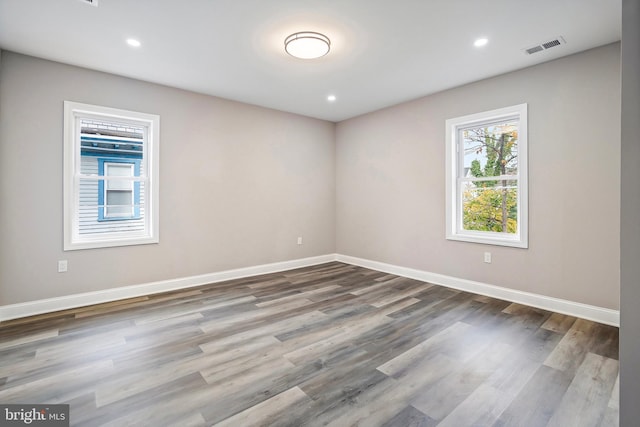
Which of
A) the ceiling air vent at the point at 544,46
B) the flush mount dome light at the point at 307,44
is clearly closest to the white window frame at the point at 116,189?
the flush mount dome light at the point at 307,44

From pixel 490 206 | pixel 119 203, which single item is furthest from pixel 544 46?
pixel 119 203

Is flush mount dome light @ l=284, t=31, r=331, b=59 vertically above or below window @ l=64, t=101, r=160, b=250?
above

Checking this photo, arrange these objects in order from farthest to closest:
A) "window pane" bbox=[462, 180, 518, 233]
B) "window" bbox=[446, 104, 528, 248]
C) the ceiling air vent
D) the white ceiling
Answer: "window pane" bbox=[462, 180, 518, 233], "window" bbox=[446, 104, 528, 248], the ceiling air vent, the white ceiling

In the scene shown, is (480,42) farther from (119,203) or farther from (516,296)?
(119,203)

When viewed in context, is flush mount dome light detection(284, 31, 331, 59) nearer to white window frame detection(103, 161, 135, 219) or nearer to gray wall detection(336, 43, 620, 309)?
gray wall detection(336, 43, 620, 309)

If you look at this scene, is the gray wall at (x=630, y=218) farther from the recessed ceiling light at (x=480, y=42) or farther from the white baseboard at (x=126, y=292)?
the white baseboard at (x=126, y=292)

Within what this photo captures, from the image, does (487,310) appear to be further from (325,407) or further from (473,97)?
(473,97)

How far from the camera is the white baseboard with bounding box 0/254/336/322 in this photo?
10.3 feet

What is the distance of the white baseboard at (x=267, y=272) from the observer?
306 centimetres

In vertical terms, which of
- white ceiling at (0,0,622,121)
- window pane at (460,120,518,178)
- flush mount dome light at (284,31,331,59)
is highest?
white ceiling at (0,0,622,121)

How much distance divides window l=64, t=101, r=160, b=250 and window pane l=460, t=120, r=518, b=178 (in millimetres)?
Answer: 4119

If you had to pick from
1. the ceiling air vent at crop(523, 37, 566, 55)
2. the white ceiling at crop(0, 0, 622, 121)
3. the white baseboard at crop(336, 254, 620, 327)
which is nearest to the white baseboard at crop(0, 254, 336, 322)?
the white baseboard at crop(336, 254, 620, 327)

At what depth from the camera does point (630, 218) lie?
1.14 meters

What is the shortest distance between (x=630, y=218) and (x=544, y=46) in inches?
105
